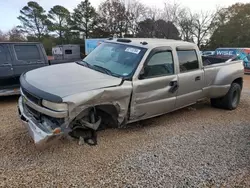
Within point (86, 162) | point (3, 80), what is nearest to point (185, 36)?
point (3, 80)

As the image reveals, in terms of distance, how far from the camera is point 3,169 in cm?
305

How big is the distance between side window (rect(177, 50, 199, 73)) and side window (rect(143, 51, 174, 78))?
30 centimetres

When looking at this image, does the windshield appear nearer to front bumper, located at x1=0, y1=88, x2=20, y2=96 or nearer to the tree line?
front bumper, located at x1=0, y1=88, x2=20, y2=96

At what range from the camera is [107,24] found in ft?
137

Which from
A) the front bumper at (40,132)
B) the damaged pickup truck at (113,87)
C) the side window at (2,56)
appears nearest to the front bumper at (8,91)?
the side window at (2,56)

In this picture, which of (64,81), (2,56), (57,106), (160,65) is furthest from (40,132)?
(2,56)

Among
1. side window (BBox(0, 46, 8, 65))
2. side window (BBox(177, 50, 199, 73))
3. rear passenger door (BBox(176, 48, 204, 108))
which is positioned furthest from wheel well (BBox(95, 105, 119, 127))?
side window (BBox(0, 46, 8, 65))

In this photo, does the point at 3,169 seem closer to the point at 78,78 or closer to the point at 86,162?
the point at 86,162

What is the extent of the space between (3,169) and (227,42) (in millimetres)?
33524

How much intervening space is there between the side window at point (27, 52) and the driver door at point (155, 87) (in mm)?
4168

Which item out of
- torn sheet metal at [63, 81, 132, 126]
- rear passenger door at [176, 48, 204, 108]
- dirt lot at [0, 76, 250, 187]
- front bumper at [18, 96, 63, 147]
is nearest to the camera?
dirt lot at [0, 76, 250, 187]

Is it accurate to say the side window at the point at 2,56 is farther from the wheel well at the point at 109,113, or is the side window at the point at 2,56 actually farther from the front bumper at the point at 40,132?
the wheel well at the point at 109,113

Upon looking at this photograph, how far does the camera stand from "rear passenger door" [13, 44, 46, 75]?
6523 millimetres

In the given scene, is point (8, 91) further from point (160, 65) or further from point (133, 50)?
point (160, 65)
